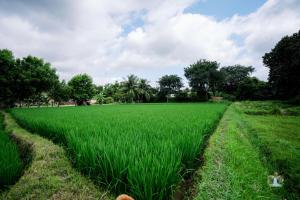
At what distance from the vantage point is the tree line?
2130 cm

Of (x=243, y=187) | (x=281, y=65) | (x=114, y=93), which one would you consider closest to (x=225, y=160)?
(x=243, y=187)

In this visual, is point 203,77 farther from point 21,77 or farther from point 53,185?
point 53,185

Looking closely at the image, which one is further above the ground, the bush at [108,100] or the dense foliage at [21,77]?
the dense foliage at [21,77]

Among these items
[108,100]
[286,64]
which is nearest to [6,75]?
[286,64]

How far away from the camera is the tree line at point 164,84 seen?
69.9 feet

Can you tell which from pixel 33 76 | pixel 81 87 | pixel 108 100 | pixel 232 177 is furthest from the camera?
pixel 108 100

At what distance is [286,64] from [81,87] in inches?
1423

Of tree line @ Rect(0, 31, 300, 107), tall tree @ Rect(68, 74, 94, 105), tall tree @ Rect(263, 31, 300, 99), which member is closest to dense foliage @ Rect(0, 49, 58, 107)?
tree line @ Rect(0, 31, 300, 107)

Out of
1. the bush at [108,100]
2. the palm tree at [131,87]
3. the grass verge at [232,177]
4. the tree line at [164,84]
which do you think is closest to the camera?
the grass verge at [232,177]

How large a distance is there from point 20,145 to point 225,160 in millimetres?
5144

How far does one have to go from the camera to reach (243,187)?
248cm

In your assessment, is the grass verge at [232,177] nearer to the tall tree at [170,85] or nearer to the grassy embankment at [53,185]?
the grassy embankment at [53,185]

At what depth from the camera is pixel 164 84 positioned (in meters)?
48.1

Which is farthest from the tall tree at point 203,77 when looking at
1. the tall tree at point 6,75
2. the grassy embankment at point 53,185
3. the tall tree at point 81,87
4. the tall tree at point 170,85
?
the grassy embankment at point 53,185
